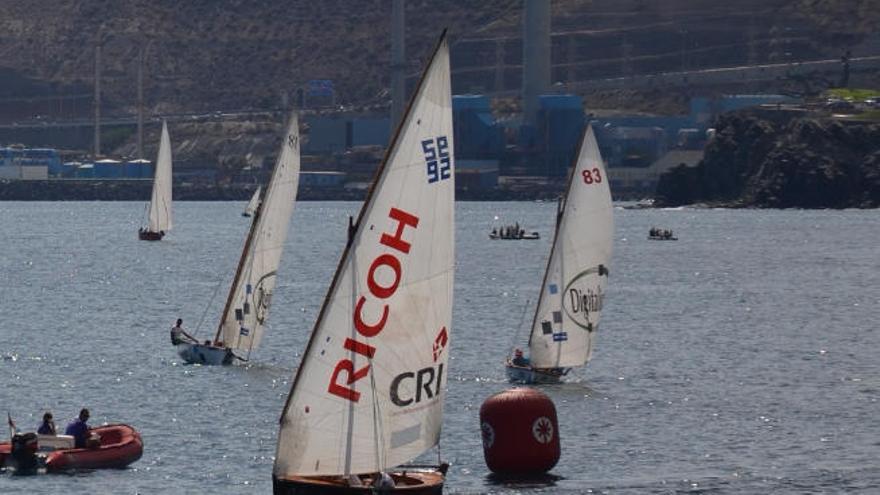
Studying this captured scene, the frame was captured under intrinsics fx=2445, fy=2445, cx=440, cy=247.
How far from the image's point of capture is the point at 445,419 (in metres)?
71.0

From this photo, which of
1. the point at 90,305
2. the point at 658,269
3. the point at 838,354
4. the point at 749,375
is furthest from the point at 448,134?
the point at 658,269

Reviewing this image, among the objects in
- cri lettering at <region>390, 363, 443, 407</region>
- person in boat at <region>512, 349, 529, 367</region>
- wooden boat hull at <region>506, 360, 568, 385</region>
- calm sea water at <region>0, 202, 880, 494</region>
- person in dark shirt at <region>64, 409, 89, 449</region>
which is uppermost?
cri lettering at <region>390, 363, 443, 407</region>

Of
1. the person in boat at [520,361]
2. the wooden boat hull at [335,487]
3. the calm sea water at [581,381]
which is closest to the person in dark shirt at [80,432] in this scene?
the calm sea water at [581,381]

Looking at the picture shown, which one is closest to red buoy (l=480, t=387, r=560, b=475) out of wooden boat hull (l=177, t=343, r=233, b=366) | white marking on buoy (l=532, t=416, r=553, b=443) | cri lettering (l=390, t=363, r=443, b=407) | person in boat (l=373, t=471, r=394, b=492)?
white marking on buoy (l=532, t=416, r=553, b=443)

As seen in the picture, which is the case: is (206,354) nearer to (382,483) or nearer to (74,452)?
(74,452)

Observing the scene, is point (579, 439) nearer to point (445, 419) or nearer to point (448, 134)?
point (445, 419)

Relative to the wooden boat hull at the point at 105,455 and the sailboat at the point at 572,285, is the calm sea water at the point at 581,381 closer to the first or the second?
the wooden boat hull at the point at 105,455

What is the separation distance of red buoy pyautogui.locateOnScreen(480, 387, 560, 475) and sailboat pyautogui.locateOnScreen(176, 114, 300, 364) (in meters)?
28.5

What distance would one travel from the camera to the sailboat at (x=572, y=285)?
79.8 meters

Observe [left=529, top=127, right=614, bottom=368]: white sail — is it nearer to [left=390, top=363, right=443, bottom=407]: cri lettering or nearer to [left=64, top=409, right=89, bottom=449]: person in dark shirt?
[left=64, top=409, right=89, bottom=449]: person in dark shirt

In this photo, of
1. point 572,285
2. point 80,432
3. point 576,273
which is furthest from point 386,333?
point 576,273

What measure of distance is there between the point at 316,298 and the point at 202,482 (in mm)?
75936

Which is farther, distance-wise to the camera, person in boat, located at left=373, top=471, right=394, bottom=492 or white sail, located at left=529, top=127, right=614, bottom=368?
white sail, located at left=529, top=127, right=614, bottom=368

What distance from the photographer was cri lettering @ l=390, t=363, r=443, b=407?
48750 mm
